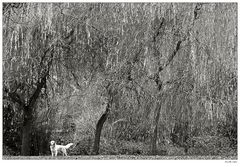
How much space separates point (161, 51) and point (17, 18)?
229cm

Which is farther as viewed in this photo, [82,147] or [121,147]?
[82,147]

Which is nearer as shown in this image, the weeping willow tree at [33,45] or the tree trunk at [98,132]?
the weeping willow tree at [33,45]

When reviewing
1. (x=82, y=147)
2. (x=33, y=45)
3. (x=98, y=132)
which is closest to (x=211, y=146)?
(x=98, y=132)

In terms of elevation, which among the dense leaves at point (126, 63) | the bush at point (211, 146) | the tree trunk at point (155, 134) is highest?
the dense leaves at point (126, 63)

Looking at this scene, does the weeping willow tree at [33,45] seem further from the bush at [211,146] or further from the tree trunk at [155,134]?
the bush at [211,146]

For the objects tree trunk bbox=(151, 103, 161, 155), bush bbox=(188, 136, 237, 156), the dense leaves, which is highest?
the dense leaves

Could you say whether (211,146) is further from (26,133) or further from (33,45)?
(33,45)

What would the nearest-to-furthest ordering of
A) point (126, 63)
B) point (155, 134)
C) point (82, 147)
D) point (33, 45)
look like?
point (33, 45)
point (126, 63)
point (155, 134)
point (82, 147)

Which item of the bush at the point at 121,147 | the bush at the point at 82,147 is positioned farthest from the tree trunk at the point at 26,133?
the bush at the point at 121,147

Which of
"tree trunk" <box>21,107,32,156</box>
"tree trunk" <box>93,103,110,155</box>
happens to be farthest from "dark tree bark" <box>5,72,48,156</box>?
"tree trunk" <box>93,103,110,155</box>

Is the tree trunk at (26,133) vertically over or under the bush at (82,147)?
over

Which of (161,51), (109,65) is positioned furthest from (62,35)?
(161,51)

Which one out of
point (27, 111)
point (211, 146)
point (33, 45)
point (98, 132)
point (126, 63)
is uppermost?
point (33, 45)

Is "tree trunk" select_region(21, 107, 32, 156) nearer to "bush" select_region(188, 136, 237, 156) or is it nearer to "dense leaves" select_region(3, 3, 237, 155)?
"dense leaves" select_region(3, 3, 237, 155)
